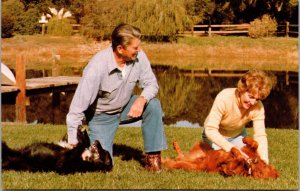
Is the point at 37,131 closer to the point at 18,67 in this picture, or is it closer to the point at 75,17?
the point at 18,67

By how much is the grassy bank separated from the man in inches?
912

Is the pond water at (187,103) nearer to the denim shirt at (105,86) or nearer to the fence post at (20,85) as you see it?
the fence post at (20,85)

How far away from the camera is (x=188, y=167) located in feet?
17.6

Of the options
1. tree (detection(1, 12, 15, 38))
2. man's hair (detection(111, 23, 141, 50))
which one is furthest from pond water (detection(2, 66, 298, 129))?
man's hair (detection(111, 23, 141, 50))

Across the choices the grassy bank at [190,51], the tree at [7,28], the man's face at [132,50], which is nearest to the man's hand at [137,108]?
the man's face at [132,50]

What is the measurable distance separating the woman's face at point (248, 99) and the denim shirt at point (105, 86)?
0.87m

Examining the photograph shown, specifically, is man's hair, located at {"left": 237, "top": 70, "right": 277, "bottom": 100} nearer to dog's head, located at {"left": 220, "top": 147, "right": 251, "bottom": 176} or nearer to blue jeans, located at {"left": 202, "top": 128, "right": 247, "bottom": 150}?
dog's head, located at {"left": 220, "top": 147, "right": 251, "bottom": 176}

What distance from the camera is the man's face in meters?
4.99

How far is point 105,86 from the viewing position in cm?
519

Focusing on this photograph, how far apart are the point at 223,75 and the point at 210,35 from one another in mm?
14843

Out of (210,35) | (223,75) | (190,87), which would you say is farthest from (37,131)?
(210,35)

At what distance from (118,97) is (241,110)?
118 centimetres

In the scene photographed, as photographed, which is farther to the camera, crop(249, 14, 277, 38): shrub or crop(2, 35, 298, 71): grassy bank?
crop(249, 14, 277, 38): shrub

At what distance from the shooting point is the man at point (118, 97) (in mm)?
5000
